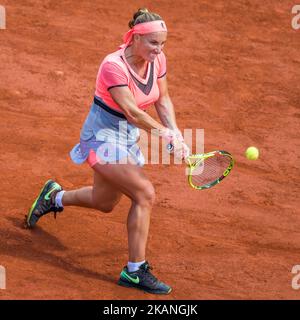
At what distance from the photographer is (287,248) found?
24.5 ft

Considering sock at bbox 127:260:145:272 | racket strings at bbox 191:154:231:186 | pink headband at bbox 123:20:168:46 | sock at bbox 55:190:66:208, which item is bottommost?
sock at bbox 127:260:145:272

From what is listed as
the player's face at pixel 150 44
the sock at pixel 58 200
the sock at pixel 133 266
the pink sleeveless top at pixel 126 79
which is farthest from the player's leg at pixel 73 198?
the player's face at pixel 150 44

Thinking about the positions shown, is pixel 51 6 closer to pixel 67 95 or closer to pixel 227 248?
pixel 67 95

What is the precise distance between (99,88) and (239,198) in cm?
221

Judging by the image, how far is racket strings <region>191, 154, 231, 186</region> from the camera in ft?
22.3

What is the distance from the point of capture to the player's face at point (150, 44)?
638cm

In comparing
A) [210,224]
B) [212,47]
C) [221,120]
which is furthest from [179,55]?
[210,224]

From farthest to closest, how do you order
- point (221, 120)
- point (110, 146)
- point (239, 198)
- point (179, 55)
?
1. point (179, 55)
2. point (221, 120)
3. point (239, 198)
4. point (110, 146)

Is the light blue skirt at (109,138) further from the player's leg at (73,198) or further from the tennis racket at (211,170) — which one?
the tennis racket at (211,170)

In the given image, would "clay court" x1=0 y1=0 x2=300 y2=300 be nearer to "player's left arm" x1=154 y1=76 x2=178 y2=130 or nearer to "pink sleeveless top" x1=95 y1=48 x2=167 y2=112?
"player's left arm" x1=154 y1=76 x2=178 y2=130

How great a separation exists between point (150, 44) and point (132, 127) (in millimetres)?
670

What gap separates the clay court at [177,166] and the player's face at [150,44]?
1.71 metres

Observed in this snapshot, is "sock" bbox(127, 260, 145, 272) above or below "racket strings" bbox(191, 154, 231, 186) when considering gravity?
below

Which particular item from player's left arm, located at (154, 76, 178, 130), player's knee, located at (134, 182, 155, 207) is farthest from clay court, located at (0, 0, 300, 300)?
player's left arm, located at (154, 76, 178, 130)
